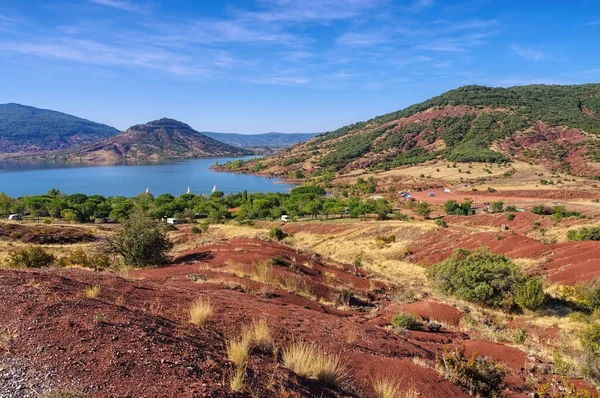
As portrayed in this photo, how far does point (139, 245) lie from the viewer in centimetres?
2100

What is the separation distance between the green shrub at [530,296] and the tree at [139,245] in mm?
18323

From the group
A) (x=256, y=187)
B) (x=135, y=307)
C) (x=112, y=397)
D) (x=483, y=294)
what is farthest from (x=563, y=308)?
(x=256, y=187)

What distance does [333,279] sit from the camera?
20.2 m

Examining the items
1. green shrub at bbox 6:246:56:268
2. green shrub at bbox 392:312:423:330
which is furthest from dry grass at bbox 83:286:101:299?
green shrub at bbox 6:246:56:268

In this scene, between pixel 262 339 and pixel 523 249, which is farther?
pixel 523 249

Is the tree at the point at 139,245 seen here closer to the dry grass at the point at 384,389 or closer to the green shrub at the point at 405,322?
the green shrub at the point at 405,322

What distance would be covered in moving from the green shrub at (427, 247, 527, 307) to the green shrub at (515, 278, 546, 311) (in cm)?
63

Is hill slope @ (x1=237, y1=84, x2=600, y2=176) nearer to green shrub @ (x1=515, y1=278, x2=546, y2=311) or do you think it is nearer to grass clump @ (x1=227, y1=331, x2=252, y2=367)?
green shrub @ (x1=515, y1=278, x2=546, y2=311)

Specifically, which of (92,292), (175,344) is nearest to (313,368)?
(175,344)

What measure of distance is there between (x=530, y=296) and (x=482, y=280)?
2537 mm

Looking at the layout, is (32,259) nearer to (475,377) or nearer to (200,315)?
(200,315)

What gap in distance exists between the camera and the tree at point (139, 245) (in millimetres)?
21031

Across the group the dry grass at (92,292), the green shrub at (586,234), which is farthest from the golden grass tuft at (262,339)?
the green shrub at (586,234)

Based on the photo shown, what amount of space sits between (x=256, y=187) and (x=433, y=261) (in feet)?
380
